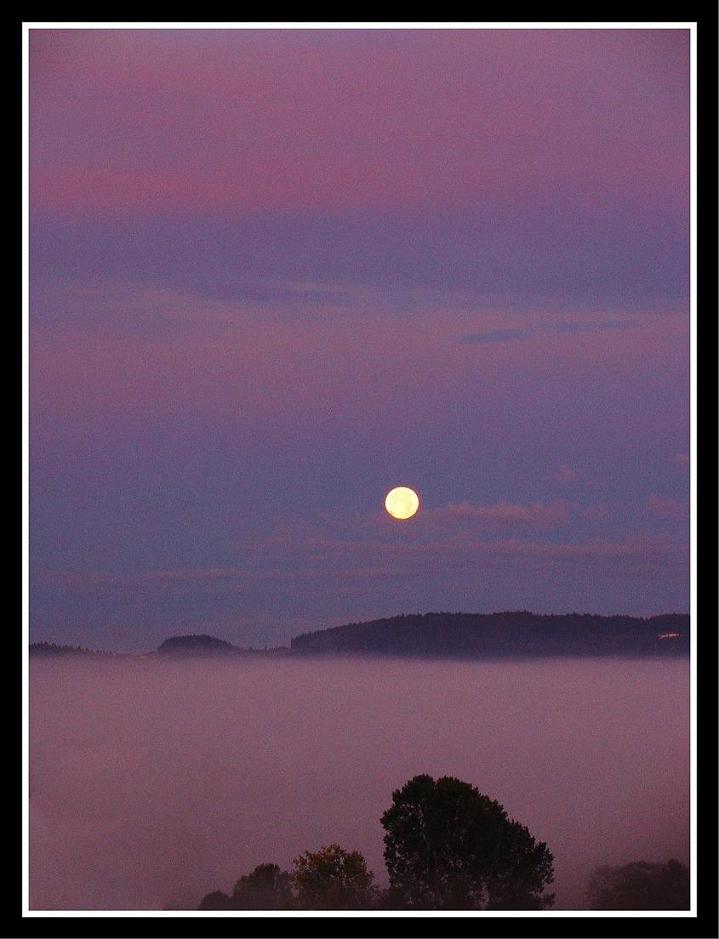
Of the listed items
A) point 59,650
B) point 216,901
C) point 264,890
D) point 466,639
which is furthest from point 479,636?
point 59,650

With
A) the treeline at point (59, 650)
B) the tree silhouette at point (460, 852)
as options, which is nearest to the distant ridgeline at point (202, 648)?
the treeline at point (59, 650)

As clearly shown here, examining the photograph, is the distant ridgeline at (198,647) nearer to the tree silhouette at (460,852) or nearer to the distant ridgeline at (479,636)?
the distant ridgeline at (479,636)

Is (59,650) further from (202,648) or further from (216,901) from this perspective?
(216,901)

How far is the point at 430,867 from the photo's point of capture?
19031mm

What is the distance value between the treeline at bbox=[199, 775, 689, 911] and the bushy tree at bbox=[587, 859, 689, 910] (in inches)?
107

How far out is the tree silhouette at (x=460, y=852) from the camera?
1880 cm

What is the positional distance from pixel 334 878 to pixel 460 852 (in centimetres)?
220

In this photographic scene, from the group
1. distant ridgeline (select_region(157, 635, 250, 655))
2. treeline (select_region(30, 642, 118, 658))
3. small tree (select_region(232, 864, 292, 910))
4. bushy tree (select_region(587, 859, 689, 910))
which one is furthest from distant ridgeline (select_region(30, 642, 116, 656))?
bushy tree (select_region(587, 859, 689, 910))

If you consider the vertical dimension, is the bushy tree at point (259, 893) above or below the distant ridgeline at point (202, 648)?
below

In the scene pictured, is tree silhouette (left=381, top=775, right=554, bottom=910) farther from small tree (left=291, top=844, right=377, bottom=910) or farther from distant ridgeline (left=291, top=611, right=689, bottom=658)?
distant ridgeline (left=291, top=611, right=689, bottom=658)

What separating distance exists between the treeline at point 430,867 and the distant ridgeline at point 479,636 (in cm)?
301

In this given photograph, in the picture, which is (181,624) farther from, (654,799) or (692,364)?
(692,364)

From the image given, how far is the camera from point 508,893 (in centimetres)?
1912
